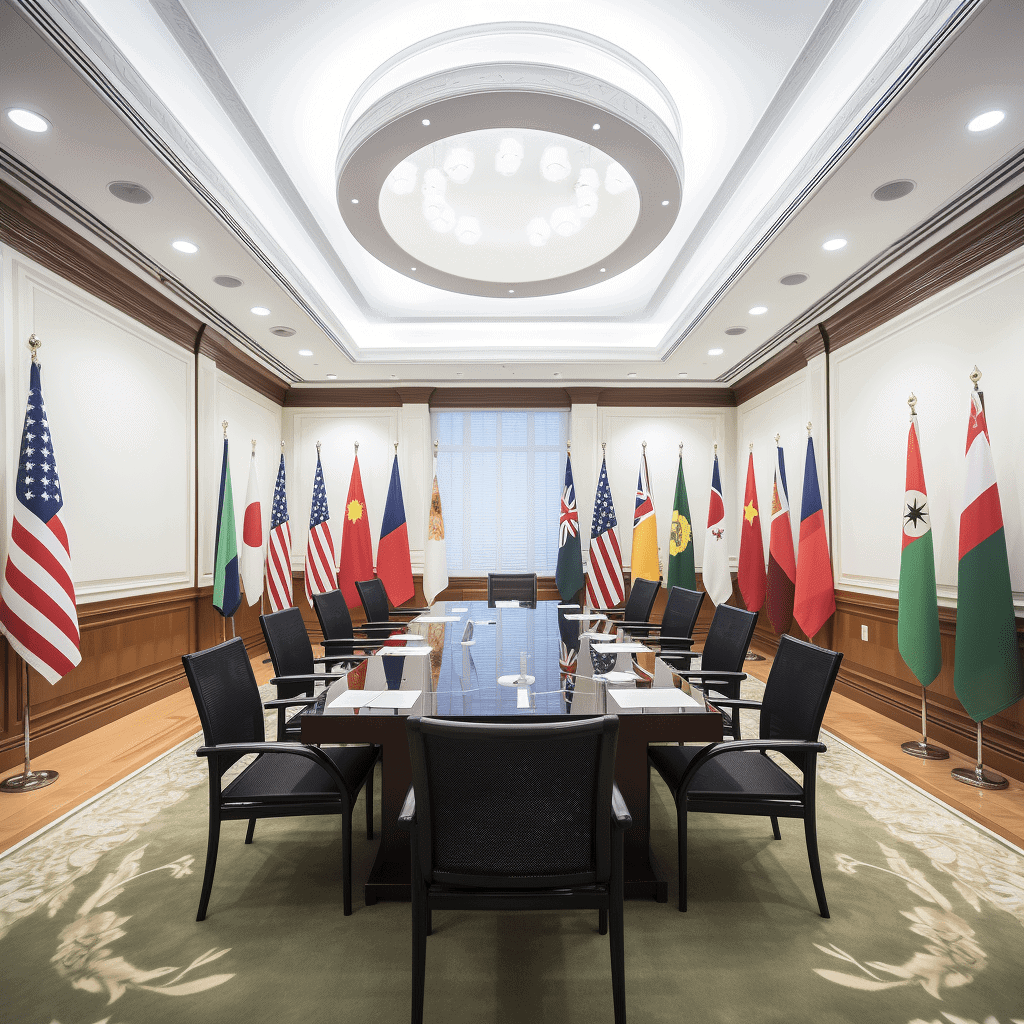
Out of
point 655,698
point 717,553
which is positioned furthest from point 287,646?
point 717,553

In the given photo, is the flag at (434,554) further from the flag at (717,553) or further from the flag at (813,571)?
the flag at (813,571)

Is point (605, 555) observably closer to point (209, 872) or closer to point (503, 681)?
point (503, 681)

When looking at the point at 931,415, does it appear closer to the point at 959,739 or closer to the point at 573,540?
the point at 959,739

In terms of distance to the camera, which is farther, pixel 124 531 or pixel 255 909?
pixel 124 531

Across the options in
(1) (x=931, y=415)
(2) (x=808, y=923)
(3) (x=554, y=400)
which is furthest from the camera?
(3) (x=554, y=400)

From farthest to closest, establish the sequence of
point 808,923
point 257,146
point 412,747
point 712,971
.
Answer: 1. point 257,146
2. point 808,923
3. point 712,971
4. point 412,747

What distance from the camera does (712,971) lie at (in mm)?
1765

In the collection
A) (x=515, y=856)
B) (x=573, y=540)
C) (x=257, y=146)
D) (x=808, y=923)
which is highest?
(x=257, y=146)

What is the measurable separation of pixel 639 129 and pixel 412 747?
293 centimetres

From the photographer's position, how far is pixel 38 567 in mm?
3117

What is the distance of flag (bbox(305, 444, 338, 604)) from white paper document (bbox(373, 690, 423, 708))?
14.9 feet

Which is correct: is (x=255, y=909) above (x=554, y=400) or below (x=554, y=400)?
below

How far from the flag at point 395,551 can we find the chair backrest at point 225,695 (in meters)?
4.51

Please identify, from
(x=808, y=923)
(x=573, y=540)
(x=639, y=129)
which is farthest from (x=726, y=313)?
(x=808, y=923)
